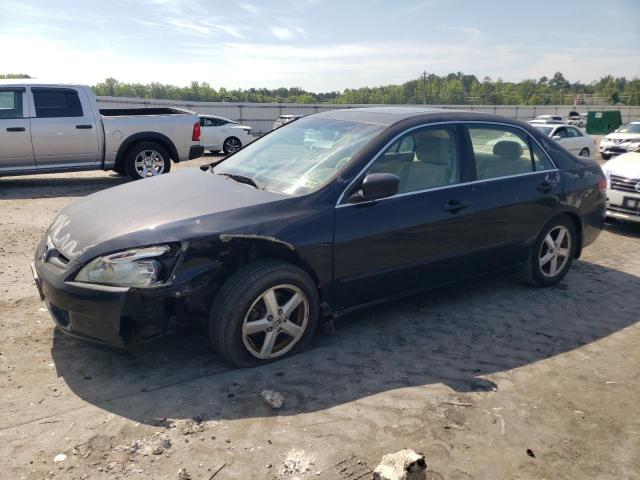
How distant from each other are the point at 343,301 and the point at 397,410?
0.92 m

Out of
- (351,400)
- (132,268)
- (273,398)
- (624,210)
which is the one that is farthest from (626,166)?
(132,268)

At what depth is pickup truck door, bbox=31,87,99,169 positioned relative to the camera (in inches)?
372

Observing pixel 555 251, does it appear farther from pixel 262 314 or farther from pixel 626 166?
pixel 626 166

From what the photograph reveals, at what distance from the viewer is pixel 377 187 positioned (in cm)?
358

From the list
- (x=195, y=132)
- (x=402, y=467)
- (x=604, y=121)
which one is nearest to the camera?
(x=402, y=467)

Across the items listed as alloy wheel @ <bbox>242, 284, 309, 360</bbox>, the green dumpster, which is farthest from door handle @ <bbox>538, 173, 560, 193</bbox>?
the green dumpster

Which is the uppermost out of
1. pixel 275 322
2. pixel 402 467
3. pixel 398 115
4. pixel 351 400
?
pixel 398 115

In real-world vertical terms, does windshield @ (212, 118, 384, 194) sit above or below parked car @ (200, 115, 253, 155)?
above

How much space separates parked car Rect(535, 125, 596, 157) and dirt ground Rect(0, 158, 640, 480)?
14.7 metres

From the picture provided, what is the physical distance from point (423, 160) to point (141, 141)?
7.81m

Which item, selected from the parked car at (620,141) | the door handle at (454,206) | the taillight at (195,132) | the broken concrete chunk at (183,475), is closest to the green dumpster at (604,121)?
the parked car at (620,141)

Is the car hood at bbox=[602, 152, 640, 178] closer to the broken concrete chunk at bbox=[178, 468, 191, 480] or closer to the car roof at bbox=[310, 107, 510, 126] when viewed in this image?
the car roof at bbox=[310, 107, 510, 126]

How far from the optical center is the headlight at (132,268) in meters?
3.07

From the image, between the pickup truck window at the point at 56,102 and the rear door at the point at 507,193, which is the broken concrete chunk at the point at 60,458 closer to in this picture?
the rear door at the point at 507,193
